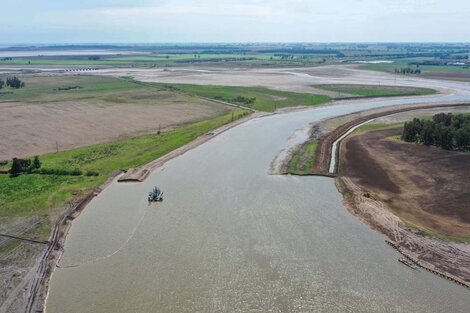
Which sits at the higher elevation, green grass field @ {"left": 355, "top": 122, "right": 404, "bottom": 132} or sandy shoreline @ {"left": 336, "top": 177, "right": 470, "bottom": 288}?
green grass field @ {"left": 355, "top": 122, "right": 404, "bottom": 132}

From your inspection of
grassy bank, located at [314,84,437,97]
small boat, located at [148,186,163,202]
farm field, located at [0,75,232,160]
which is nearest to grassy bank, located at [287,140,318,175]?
small boat, located at [148,186,163,202]

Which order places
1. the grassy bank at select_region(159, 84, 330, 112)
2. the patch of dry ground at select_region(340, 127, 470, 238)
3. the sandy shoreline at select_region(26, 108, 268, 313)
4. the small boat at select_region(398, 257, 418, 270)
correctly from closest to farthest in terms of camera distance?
the sandy shoreline at select_region(26, 108, 268, 313) < the small boat at select_region(398, 257, 418, 270) < the patch of dry ground at select_region(340, 127, 470, 238) < the grassy bank at select_region(159, 84, 330, 112)

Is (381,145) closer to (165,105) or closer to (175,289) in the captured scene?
(175,289)

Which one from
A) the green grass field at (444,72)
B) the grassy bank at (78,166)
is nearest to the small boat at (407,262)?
the grassy bank at (78,166)

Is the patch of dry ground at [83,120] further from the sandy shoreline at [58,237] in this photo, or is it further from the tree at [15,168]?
→ the sandy shoreline at [58,237]

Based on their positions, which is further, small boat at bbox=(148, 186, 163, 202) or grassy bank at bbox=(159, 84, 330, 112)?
grassy bank at bbox=(159, 84, 330, 112)

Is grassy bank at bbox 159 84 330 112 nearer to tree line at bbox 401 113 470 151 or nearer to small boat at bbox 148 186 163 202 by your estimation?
tree line at bbox 401 113 470 151

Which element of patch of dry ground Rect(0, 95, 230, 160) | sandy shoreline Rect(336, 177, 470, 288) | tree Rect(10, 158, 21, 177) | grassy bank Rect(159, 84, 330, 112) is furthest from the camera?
grassy bank Rect(159, 84, 330, 112)

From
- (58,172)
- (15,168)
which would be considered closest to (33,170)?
(15,168)
